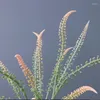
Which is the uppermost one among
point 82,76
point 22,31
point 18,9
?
point 18,9

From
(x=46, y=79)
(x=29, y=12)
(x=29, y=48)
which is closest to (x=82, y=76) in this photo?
(x=46, y=79)

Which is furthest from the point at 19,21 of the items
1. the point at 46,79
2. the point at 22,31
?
the point at 46,79

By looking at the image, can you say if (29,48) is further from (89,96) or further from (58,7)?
(89,96)

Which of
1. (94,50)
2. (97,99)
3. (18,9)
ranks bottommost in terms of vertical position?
(97,99)

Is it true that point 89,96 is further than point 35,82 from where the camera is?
Yes

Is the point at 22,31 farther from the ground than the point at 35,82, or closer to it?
farther from the ground

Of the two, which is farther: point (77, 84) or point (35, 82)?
point (77, 84)

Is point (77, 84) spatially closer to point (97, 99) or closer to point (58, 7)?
point (97, 99)
